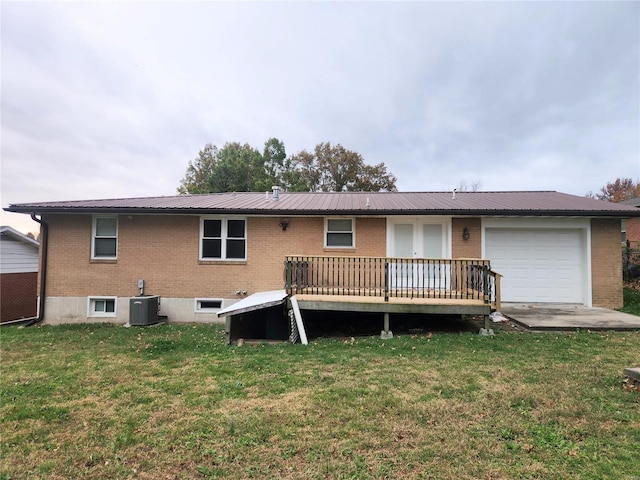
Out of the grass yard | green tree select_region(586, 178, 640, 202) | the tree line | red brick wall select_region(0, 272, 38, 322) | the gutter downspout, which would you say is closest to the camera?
the grass yard

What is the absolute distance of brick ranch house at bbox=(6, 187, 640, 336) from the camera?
880 centimetres

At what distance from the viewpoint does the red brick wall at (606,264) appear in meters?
8.71

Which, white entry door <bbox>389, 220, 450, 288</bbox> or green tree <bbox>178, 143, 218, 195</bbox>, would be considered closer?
white entry door <bbox>389, 220, 450, 288</bbox>

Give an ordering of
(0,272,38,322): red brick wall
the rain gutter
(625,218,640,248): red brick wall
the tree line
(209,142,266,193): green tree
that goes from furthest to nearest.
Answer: the tree line, (209,142,266,193): green tree, (625,218,640,248): red brick wall, (0,272,38,322): red brick wall, the rain gutter

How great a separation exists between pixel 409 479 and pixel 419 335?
479 cm

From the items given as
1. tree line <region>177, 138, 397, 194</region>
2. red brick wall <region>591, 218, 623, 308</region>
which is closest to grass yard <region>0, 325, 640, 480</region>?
red brick wall <region>591, 218, 623, 308</region>

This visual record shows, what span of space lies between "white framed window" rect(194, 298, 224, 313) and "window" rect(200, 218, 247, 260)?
1.24 metres

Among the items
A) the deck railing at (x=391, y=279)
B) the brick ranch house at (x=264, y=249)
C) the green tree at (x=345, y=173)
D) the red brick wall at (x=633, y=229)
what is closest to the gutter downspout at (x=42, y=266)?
the brick ranch house at (x=264, y=249)

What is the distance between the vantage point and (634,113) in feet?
48.5

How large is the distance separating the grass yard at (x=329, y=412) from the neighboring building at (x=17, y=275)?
7.84 m

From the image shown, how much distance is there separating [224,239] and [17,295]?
379 inches

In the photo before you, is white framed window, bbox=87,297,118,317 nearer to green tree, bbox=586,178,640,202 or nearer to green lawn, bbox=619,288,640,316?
green lawn, bbox=619,288,640,316

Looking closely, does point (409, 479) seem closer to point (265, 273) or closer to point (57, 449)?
point (57, 449)

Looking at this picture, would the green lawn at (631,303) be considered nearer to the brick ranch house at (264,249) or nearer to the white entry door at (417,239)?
the brick ranch house at (264,249)
